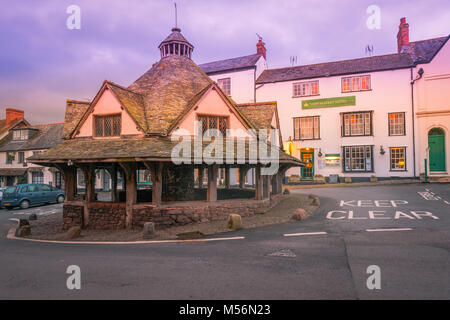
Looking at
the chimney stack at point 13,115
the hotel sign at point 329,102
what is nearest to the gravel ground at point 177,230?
the hotel sign at point 329,102

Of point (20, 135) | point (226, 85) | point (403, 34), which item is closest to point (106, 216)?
point (226, 85)

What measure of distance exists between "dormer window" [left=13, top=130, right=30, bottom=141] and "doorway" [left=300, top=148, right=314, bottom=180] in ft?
110

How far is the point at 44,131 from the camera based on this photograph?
3606 centimetres

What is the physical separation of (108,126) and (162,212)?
526 centimetres

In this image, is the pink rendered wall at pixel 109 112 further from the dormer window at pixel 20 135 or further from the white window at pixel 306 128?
the dormer window at pixel 20 135

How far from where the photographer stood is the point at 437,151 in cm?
2459

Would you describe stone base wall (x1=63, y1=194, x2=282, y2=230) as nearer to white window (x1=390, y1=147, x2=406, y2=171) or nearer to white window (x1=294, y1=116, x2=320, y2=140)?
white window (x1=294, y1=116, x2=320, y2=140)

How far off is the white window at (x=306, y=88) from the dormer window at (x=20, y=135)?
33.1 m

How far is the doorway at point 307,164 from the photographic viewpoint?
27.4 meters

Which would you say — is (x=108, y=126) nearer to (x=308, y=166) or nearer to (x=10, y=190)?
(x=10, y=190)

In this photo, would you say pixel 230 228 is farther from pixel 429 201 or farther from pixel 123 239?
pixel 429 201

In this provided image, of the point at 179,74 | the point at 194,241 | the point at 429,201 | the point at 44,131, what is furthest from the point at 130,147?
the point at 44,131

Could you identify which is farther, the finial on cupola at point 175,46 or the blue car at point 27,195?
the blue car at point 27,195

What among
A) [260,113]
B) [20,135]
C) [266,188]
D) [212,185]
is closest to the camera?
[212,185]
